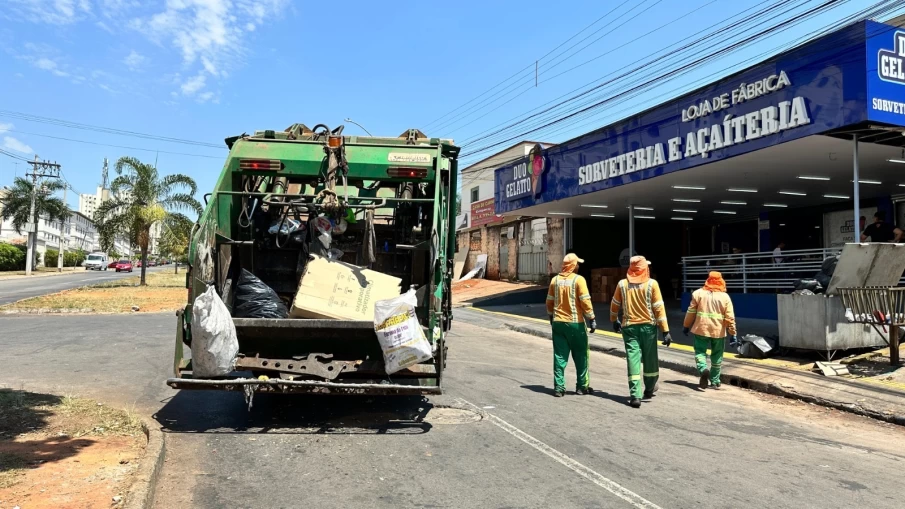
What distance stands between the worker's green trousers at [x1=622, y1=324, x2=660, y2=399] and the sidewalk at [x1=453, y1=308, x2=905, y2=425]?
219 centimetres

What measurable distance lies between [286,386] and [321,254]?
158 cm

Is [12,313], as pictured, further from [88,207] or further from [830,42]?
[88,207]

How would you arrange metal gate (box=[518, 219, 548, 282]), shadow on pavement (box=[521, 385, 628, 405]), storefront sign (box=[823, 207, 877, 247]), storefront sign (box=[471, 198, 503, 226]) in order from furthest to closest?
storefront sign (box=[471, 198, 503, 226]) → metal gate (box=[518, 219, 548, 282]) → storefront sign (box=[823, 207, 877, 247]) → shadow on pavement (box=[521, 385, 628, 405])

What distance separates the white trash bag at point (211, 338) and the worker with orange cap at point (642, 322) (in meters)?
4.32

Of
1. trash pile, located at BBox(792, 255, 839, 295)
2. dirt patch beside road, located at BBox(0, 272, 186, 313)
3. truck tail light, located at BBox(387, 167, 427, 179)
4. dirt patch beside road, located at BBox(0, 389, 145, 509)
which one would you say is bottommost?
dirt patch beside road, located at BBox(0, 389, 145, 509)

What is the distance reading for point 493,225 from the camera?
30.3m

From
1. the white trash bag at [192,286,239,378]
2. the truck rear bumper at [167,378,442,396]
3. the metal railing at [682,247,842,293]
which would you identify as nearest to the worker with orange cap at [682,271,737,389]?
the metal railing at [682,247,842,293]

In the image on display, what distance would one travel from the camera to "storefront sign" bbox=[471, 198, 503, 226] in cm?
3067

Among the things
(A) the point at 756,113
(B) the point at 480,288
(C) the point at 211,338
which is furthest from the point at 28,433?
(B) the point at 480,288

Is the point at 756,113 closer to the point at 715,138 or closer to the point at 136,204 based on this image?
the point at 715,138

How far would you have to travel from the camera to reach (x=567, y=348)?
7.36m

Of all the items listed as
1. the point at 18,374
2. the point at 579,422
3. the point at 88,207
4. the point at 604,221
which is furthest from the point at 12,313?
the point at 88,207

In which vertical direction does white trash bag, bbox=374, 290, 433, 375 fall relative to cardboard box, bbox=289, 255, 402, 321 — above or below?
below

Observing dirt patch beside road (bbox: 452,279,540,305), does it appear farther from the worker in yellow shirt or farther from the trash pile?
the worker in yellow shirt
